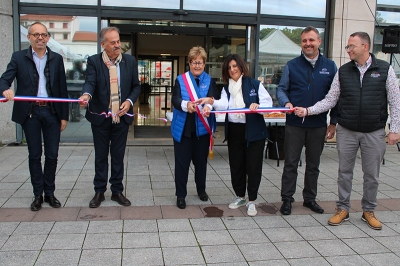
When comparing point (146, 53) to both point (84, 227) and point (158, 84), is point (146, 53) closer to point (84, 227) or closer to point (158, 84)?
point (158, 84)

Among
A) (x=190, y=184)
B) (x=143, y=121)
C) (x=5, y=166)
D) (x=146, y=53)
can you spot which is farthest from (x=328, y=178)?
(x=146, y=53)

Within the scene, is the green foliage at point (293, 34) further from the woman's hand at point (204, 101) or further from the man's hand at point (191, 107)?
the man's hand at point (191, 107)

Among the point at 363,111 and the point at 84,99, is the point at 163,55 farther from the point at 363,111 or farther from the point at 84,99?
the point at 363,111

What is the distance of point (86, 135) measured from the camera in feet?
28.8

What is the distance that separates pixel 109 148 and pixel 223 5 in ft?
17.5

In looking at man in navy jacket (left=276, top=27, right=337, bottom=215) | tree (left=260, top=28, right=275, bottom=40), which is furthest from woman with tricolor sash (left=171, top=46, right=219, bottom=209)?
tree (left=260, top=28, right=275, bottom=40)

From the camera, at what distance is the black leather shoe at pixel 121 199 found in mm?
4719

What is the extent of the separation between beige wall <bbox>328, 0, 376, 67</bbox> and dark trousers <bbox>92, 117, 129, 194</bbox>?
6197mm

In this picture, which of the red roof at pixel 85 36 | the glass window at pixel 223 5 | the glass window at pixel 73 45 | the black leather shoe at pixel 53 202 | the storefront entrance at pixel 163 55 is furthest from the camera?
the storefront entrance at pixel 163 55

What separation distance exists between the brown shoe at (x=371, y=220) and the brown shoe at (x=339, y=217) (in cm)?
19

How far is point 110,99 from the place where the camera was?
4441 mm

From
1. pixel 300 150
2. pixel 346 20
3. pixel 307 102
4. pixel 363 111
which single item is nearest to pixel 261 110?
pixel 307 102

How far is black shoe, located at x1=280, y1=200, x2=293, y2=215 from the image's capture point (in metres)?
4.55

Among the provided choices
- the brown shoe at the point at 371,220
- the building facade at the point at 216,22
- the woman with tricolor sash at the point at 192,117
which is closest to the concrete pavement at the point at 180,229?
the brown shoe at the point at 371,220
